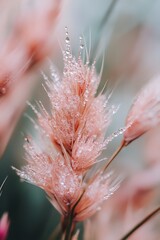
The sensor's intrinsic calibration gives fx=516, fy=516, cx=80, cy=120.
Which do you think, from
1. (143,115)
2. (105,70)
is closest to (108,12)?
(105,70)

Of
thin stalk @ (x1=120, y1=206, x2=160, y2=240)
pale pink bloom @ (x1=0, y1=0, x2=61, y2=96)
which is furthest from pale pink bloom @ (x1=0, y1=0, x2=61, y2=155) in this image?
thin stalk @ (x1=120, y1=206, x2=160, y2=240)

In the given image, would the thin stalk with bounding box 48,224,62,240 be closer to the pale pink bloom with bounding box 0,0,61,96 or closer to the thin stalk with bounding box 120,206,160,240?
the thin stalk with bounding box 120,206,160,240

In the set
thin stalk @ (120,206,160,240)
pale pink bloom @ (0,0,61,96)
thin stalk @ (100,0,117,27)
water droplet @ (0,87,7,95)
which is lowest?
thin stalk @ (120,206,160,240)

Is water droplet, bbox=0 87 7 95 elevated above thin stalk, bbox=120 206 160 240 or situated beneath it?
elevated above

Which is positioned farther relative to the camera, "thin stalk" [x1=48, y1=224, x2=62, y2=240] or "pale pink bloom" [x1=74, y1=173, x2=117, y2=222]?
"thin stalk" [x1=48, y1=224, x2=62, y2=240]

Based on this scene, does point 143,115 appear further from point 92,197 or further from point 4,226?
point 4,226

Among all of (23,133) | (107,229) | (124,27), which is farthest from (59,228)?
(124,27)
